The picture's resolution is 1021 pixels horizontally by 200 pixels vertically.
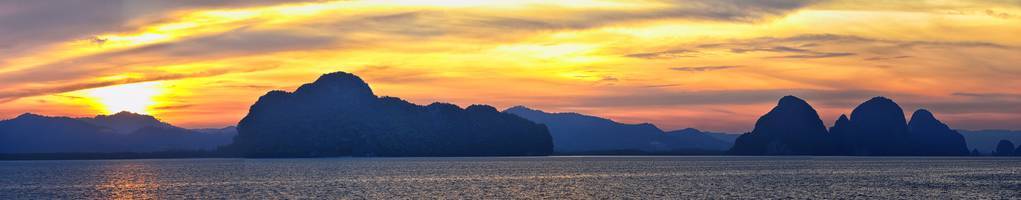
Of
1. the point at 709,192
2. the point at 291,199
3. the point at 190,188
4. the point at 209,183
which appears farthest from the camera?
the point at 209,183

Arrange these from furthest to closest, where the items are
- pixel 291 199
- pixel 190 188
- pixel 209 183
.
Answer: pixel 209 183
pixel 190 188
pixel 291 199

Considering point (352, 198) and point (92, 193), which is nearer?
point (352, 198)

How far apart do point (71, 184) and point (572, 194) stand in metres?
77.5

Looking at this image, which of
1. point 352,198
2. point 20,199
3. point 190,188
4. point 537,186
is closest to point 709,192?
point 537,186

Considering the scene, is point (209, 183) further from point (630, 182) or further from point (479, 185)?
point (630, 182)

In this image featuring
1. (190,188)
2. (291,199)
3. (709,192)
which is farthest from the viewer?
(190,188)

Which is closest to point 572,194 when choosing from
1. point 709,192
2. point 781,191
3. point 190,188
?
point 709,192

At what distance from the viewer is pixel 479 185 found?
154 metres

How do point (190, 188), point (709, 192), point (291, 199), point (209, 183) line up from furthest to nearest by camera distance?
point (209, 183), point (190, 188), point (709, 192), point (291, 199)

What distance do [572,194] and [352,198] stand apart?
25336mm

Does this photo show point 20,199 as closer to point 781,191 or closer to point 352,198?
point 352,198

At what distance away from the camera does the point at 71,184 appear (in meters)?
163

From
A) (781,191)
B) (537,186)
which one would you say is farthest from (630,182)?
(781,191)

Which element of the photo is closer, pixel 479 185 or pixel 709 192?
pixel 709 192
